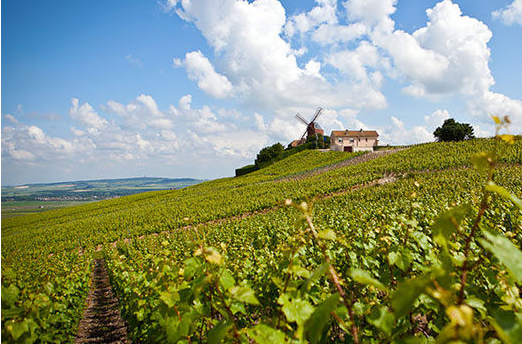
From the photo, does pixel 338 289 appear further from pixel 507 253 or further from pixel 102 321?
pixel 102 321

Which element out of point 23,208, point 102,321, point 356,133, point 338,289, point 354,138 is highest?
point 356,133

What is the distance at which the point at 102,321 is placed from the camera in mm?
8289

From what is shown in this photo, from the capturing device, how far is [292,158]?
206ft

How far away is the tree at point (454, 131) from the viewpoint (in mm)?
51656

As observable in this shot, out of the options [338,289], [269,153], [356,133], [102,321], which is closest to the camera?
[338,289]

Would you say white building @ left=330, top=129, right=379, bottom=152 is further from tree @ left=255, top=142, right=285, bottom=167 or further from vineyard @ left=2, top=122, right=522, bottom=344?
vineyard @ left=2, top=122, right=522, bottom=344

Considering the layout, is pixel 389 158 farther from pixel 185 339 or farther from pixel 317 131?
pixel 185 339

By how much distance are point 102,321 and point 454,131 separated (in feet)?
207

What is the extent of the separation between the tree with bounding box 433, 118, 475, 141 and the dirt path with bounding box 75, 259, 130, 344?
204ft

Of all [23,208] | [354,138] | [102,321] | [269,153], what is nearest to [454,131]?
[354,138]

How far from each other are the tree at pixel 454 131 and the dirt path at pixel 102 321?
62.2 m

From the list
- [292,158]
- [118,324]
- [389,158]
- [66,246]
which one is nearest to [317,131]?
[292,158]

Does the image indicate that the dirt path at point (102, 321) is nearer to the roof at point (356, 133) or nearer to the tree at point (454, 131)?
the tree at point (454, 131)

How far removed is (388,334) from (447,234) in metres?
0.53
